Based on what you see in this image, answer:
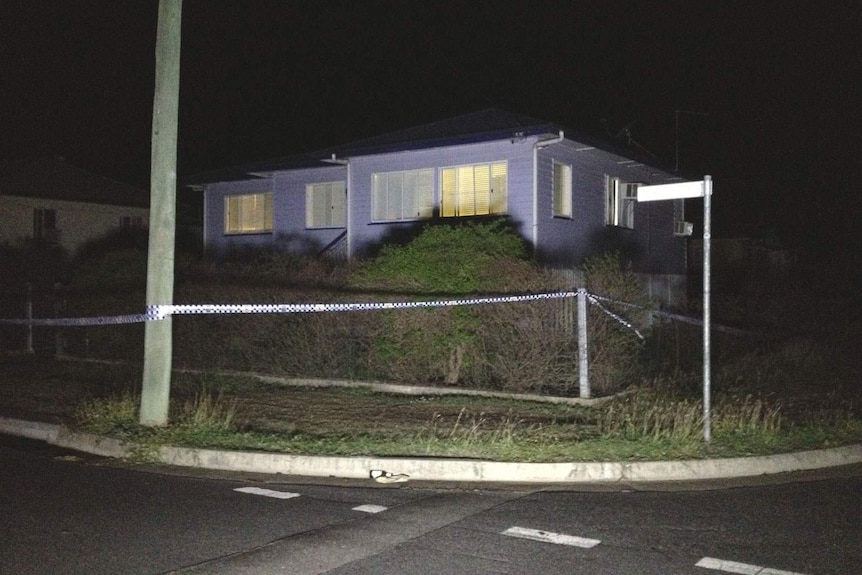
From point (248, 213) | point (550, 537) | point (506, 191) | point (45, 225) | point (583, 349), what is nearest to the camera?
point (550, 537)

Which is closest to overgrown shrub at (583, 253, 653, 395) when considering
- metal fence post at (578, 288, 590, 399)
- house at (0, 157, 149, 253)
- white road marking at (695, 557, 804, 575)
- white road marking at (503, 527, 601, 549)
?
metal fence post at (578, 288, 590, 399)

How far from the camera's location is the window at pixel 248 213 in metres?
24.0

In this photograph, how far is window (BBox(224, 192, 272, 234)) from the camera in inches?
944

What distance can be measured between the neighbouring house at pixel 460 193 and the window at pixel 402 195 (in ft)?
0.08

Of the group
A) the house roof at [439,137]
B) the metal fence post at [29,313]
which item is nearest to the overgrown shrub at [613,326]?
the house roof at [439,137]

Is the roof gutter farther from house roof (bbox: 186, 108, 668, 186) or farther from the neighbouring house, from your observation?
house roof (bbox: 186, 108, 668, 186)

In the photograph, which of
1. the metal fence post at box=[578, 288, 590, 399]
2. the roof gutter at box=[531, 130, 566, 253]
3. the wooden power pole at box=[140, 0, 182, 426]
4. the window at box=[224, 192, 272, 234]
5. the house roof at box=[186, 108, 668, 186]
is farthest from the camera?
the window at box=[224, 192, 272, 234]

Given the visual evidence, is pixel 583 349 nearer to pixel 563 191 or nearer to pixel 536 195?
pixel 536 195

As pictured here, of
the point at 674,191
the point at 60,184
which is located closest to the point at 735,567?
the point at 674,191

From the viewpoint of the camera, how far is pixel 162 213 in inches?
361

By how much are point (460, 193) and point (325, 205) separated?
4.68 metres

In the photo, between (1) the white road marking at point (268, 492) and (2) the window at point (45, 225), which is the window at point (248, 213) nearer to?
(2) the window at point (45, 225)

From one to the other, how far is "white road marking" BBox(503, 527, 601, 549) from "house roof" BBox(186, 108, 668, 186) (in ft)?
39.6

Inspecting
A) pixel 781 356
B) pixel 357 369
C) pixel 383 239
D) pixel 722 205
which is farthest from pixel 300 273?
pixel 722 205
